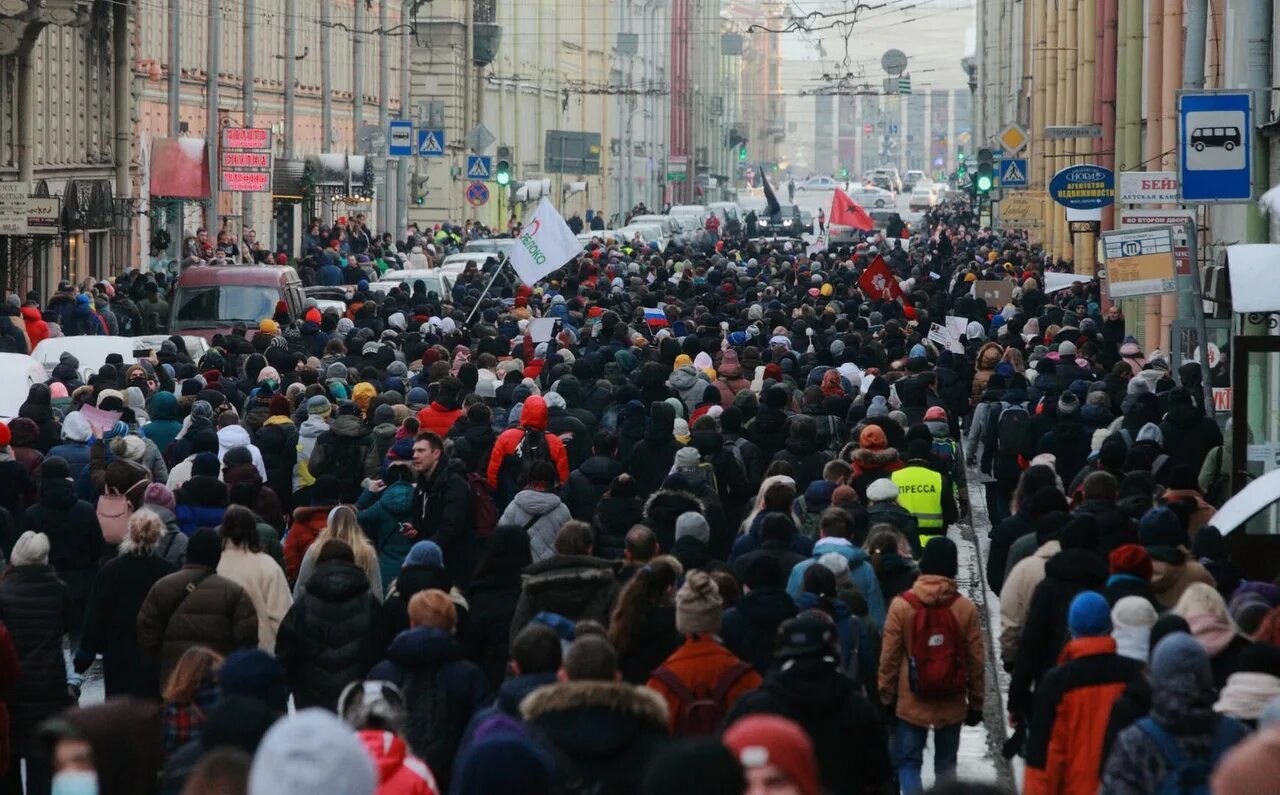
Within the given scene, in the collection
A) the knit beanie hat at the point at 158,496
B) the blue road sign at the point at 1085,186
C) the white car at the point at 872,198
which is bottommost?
the knit beanie hat at the point at 158,496

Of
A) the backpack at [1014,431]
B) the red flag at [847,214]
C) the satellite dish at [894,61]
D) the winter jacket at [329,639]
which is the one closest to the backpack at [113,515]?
the winter jacket at [329,639]

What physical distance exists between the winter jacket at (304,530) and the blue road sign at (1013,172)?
3901 cm

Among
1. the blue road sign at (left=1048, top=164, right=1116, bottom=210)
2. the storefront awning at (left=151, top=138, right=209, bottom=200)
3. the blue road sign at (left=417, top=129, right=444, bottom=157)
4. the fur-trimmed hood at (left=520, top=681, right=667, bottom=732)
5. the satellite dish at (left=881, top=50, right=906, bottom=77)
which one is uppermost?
the satellite dish at (left=881, top=50, right=906, bottom=77)

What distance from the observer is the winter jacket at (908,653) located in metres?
10.1

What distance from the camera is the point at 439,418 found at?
645 inches

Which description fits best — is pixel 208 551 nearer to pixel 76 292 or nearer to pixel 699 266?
pixel 76 292

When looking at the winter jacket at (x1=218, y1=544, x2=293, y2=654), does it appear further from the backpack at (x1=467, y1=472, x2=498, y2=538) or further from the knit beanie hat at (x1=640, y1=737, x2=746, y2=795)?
the knit beanie hat at (x1=640, y1=737, x2=746, y2=795)

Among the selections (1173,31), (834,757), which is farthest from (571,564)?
(1173,31)

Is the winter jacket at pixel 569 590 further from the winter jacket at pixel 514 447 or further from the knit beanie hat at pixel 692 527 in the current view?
the winter jacket at pixel 514 447

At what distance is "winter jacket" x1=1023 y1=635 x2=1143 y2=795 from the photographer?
27.8 feet

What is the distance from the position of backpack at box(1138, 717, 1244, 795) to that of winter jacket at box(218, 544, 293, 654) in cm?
473

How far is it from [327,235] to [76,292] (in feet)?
50.8

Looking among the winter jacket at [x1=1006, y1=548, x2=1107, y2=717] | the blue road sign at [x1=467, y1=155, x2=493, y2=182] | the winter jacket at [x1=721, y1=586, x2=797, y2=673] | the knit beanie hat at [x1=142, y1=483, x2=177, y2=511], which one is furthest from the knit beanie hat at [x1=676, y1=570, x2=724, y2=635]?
the blue road sign at [x1=467, y1=155, x2=493, y2=182]

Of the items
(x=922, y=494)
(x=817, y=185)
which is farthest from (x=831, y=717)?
(x=817, y=185)
